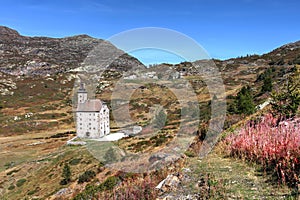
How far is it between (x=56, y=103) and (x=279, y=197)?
120 meters

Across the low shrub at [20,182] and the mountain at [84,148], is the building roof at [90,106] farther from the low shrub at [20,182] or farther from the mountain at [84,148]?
the low shrub at [20,182]

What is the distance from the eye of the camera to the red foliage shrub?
6934 millimetres

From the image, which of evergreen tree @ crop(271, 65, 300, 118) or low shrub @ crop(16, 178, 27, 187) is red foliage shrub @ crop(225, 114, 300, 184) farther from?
low shrub @ crop(16, 178, 27, 187)

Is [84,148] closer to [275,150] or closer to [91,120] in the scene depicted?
[91,120]

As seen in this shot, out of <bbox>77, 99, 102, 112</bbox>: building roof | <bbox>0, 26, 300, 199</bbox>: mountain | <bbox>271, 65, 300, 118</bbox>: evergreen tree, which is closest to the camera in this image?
Answer: <bbox>0, 26, 300, 199</bbox>: mountain

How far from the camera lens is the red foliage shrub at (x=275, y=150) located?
273 inches

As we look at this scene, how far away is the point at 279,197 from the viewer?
6.33 meters

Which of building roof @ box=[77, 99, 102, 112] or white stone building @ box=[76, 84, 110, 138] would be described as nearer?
white stone building @ box=[76, 84, 110, 138]

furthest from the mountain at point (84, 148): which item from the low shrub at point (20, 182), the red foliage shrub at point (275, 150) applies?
the red foliage shrub at point (275, 150)

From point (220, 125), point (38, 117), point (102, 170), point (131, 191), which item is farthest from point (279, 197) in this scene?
point (38, 117)

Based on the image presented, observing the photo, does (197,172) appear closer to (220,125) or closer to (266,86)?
(220,125)

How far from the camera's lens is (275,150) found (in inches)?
306

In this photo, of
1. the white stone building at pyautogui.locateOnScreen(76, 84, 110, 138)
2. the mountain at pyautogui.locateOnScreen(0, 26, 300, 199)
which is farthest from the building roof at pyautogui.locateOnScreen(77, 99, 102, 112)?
the mountain at pyautogui.locateOnScreen(0, 26, 300, 199)

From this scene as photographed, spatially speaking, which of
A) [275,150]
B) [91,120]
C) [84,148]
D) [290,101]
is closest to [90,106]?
[91,120]
